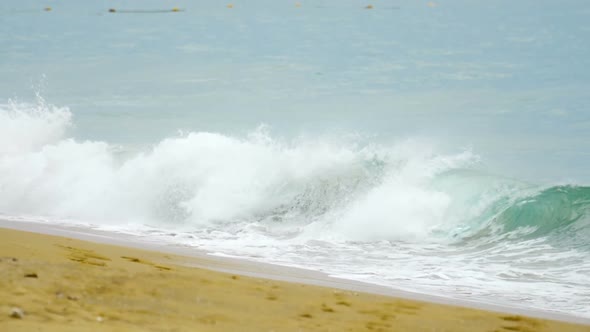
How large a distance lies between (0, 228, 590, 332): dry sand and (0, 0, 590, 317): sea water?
1413mm

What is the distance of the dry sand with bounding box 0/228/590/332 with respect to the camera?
247 inches

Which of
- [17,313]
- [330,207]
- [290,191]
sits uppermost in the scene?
[290,191]

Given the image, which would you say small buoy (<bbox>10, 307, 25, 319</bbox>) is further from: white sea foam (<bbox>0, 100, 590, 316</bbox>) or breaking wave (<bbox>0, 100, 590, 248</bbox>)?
breaking wave (<bbox>0, 100, 590, 248</bbox>)

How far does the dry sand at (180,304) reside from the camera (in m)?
6.27

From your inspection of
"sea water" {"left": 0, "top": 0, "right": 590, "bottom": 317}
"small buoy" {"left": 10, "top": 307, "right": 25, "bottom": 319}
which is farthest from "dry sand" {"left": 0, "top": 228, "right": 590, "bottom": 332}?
"sea water" {"left": 0, "top": 0, "right": 590, "bottom": 317}

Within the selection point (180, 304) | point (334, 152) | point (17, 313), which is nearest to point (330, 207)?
point (334, 152)

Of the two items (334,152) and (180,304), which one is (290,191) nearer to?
(334,152)

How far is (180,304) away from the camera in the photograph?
704 cm

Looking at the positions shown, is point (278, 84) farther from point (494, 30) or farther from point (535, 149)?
point (494, 30)

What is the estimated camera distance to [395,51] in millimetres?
37469

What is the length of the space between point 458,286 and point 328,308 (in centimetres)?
254

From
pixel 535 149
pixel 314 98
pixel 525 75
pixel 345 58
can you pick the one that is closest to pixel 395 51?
pixel 345 58

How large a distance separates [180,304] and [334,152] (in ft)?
32.8

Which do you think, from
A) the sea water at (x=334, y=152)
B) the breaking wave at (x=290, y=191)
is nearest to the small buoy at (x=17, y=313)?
the sea water at (x=334, y=152)
